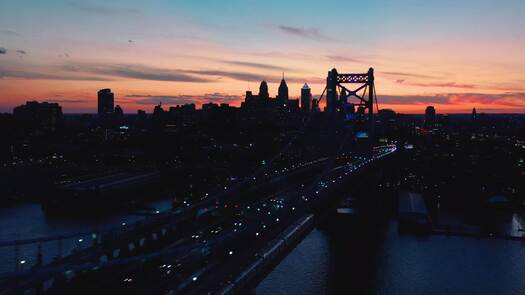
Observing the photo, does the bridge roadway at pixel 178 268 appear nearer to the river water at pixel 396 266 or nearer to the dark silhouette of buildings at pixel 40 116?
the river water at pixel 396 266

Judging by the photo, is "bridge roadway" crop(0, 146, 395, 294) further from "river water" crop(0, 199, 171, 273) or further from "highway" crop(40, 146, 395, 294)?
"river water" crop(0, 199, 171, 273)

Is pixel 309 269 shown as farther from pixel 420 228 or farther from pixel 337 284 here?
pixel 420 228

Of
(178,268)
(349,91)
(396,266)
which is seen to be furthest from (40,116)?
(178,268)

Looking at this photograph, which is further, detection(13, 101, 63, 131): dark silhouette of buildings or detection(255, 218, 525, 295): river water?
detection(13, 101, 63, 131): dark silhouette of buildings

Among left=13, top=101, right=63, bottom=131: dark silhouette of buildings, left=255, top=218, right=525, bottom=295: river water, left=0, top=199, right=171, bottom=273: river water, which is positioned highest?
left=13, top=101, right=63, bottom=131: dark silhouette of buildings

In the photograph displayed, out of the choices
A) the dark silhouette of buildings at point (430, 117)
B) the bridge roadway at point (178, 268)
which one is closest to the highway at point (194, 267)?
the bridge roadway at point (178, 268)

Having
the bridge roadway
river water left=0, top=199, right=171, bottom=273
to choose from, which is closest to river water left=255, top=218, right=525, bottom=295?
the bridge roadway

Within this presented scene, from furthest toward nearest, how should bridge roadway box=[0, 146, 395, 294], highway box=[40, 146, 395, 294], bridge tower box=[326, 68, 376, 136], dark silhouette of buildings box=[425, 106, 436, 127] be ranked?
dark silhouette of buildings box=[425, 106, 436, 127] < bridge tower box=[326, 68, 376, 136] < highway box=[40, 146, 395, 294] < bridge roadway box=[0, 146, 395, 294]

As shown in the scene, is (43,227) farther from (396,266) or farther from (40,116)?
(40,116)

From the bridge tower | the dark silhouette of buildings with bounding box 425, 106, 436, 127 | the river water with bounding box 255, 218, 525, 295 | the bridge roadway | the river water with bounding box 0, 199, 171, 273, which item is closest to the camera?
the bridge roadway
